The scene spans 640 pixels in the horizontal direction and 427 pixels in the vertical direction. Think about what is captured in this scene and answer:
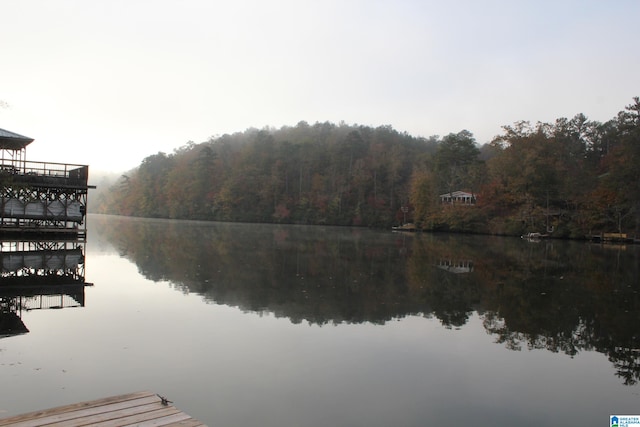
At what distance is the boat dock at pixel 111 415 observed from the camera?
4160 mm

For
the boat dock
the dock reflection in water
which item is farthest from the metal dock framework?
the boat dock

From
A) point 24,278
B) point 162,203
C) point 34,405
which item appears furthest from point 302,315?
point 162,203

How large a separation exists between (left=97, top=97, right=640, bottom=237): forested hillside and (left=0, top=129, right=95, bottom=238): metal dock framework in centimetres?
4414

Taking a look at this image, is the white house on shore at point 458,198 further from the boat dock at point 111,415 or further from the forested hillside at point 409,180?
the boat dock at point 111,415

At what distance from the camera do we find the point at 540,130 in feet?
184

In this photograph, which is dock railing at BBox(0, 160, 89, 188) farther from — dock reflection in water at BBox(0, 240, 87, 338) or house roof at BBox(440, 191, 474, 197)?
house roof at BBox(440, 191, 474, 197)

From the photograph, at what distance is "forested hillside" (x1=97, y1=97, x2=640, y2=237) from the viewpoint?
49031 millimetres

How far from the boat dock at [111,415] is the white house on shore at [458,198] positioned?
58907 mm

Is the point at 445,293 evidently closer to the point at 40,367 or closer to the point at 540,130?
the point at 40,367

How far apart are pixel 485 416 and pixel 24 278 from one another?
13665 mm

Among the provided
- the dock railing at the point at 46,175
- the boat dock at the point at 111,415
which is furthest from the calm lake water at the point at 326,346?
the dock railing at the point at 46,175

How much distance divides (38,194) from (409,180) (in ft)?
187

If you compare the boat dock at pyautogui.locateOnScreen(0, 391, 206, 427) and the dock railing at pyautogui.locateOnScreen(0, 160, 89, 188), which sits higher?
the dock railing at pyautogui.locateOnScreen(0, 160, 89, 188)

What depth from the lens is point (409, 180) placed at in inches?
2921
